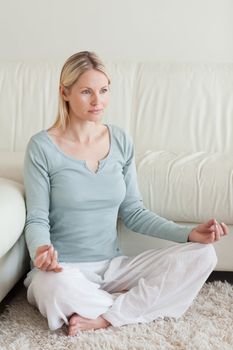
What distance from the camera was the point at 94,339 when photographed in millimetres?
1496

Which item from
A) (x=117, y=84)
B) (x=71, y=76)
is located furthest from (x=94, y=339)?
(x=117, y=84)

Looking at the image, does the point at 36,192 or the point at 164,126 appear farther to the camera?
the point at 164,126

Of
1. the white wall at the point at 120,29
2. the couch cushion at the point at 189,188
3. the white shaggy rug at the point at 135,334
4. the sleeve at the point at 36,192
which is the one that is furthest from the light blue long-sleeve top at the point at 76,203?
the white wall at the point at 120,29

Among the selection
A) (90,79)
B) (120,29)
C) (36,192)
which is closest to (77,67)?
(90,79)

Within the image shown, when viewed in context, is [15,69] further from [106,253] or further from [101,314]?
[101,314]

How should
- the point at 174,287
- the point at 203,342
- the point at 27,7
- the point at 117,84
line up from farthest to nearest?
the point at 27,7, the point at 117,84, the point at 174,287, the point at 203,342

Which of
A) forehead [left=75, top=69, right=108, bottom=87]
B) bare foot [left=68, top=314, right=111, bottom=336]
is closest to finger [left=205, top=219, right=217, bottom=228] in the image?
bare foot [left=68, top=314, right=111, bottom=336]

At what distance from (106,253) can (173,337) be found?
0.33 m

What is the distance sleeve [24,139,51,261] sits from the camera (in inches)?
62.6

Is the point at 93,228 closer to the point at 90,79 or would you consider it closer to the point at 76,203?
the point at 76,203

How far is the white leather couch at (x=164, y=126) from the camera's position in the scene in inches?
72.2

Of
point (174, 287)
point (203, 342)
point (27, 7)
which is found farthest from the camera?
point (27, 7)

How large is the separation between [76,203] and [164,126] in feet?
2.38

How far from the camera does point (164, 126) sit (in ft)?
7.43
